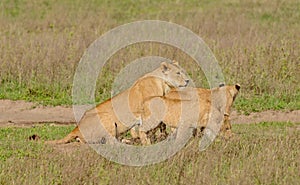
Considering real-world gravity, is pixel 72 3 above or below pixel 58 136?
above

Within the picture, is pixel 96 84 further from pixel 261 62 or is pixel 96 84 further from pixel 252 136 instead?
pixel 252 136

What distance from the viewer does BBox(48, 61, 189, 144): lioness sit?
28.6ft

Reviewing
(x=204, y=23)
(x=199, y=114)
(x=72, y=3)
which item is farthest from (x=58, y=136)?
(x=72, y=3)

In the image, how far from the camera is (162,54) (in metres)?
13.3

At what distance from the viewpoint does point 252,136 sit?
8750 mm

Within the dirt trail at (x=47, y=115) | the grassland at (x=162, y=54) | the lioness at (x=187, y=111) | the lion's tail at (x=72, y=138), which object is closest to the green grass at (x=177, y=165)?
the lion's tail at (x=72, y=138)

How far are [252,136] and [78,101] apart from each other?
374 cm

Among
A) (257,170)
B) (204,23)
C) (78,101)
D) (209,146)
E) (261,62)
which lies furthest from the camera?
(204,23)

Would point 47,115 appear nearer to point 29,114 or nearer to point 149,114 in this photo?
point 29,114

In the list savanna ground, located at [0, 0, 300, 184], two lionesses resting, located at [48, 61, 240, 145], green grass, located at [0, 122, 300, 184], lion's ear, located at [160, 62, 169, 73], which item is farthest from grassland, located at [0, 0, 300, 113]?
green grass, located at [0, 122, 300, 184]

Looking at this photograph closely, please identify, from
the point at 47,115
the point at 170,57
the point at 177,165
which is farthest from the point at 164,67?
the point at 170,57

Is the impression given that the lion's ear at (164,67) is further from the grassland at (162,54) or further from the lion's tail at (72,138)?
the grassland at (162,54)

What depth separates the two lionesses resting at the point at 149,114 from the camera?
860 cm

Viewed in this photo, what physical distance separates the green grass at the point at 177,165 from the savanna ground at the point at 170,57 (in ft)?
0.04
